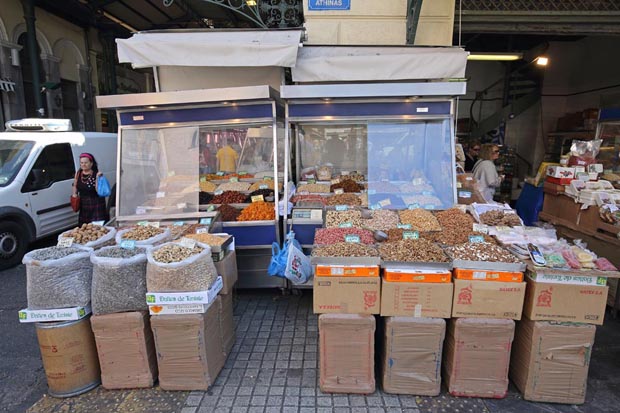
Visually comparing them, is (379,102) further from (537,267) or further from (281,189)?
(537,267)

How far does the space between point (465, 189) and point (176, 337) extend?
425 cm

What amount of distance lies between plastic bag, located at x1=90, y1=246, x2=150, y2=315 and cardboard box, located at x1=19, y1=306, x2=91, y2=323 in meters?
0.13

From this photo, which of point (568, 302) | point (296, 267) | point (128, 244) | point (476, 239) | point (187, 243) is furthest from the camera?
point (296, 267)

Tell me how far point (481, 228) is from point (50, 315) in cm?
396

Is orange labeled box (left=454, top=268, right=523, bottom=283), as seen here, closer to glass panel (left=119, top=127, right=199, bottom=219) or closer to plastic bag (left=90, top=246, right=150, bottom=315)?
plastic bag (left=90, top=246, right=150, bottom=315)

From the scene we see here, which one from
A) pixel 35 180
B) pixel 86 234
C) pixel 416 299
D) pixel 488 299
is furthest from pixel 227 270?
pixel 35 180

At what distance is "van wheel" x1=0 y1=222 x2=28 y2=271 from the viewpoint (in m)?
5.60

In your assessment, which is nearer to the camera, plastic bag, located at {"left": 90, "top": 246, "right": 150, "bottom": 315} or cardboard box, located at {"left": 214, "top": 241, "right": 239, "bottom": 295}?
plastic bag, located at {"left": 90, "top": 246, "right": 150, "bottom": 315}

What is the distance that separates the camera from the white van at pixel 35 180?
18.8ft

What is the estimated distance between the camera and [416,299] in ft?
8.73

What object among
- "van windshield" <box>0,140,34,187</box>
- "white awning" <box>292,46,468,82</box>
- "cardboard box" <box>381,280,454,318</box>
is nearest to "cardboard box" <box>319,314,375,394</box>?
"cardboard box" <box>381,280,454,318</box>

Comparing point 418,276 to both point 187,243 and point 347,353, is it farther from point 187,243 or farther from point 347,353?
point 187,243

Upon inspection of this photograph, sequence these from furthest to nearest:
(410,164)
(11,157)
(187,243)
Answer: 1. (11,157)
2. (410,164)
3. (187,243)

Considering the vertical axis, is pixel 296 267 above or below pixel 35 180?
below
